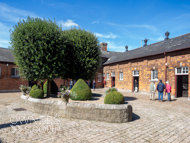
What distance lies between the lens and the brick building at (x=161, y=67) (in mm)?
13373

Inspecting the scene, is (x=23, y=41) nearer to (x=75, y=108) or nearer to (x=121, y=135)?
(x=75, y=108)

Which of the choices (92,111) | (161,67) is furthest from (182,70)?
(92,111)

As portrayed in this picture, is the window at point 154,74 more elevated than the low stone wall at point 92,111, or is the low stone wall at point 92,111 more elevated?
the window at point 154,74

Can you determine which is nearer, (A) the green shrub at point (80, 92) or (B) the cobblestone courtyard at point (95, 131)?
(B) the cobblestone courtyard at point (95, 131)

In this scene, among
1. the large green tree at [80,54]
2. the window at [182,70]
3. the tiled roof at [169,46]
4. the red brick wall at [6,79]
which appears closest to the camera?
the large green tree at [80,54]

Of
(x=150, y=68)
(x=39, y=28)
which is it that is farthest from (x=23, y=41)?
(x=150, y=68)

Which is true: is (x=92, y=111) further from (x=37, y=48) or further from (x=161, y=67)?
(x=161, y=67)

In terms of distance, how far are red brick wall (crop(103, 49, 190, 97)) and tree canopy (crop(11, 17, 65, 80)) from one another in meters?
11.2

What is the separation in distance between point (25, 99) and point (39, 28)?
484cm

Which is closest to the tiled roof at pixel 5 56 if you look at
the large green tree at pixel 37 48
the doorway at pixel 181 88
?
the large green tree at pixel 37 48

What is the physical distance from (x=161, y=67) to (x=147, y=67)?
1.95 metres

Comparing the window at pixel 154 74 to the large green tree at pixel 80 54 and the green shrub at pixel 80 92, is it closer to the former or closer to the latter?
the large green tree at pixel 80 54

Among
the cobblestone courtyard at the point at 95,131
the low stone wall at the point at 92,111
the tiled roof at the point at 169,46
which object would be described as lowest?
the cobblestone courtyard at the point at 95,131

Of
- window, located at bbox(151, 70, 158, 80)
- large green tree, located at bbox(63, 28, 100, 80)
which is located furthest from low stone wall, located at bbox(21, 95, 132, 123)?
window, located at bbox(151, 70, 158, 80)
